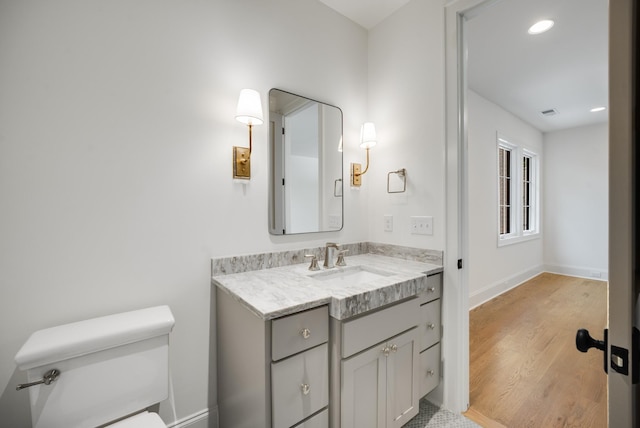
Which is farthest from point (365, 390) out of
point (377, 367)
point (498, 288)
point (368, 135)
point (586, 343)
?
point (498, 288)

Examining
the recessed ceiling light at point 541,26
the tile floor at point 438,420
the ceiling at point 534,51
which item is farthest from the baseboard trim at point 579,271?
the tile floor at point 438,420

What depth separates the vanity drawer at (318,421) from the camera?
42.4 inches

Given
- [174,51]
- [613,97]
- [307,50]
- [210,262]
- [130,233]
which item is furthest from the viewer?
[307,50]

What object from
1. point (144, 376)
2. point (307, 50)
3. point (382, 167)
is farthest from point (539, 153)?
point (144, 376)

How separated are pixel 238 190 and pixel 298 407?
1.05 metres

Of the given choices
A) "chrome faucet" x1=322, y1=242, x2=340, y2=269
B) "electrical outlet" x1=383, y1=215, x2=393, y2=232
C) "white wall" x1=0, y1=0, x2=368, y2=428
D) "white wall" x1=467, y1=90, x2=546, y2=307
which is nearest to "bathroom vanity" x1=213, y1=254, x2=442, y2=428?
"chrome faucet" x1=322, y1=242, x2=340, y2=269

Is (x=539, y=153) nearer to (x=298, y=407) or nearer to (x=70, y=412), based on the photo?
(x=298, y=407)

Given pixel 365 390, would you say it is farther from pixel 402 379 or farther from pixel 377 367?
pixel 402 379

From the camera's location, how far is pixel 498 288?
146 inches

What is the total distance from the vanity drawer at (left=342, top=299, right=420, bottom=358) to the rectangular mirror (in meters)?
0.74

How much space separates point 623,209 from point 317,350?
3.26 feet

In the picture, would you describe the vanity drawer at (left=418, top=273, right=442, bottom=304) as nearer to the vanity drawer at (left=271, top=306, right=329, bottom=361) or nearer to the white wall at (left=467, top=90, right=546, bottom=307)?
the vanity drawer at (left=271, top=306, right=329, bottom=361)

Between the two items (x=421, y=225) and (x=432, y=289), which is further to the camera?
(x=421, y=225)

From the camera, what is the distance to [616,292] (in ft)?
1.80
